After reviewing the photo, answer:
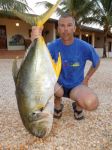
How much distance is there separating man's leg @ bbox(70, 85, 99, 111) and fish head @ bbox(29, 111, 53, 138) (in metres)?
0.93

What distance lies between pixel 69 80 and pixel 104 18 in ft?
64.9

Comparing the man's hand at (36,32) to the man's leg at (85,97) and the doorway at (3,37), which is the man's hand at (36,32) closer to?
the man's leg at (85,97)

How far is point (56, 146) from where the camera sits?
3398 millimetres

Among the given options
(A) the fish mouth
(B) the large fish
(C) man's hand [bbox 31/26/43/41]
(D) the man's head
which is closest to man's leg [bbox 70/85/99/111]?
(D) the man's head

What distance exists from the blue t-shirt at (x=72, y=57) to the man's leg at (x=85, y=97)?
0.12 metres

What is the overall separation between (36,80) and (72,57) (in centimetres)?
129

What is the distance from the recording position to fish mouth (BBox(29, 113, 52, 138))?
2728 millimetres

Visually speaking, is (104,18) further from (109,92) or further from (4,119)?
(4,119)

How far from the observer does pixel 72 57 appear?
3.82 m

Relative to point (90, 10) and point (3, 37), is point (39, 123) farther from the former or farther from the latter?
point (90, 10)

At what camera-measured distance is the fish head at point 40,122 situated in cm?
272

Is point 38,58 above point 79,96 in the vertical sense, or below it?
above

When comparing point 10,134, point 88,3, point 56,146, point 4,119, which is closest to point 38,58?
point 56,146

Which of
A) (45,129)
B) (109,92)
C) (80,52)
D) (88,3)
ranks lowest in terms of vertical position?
(109,92)
